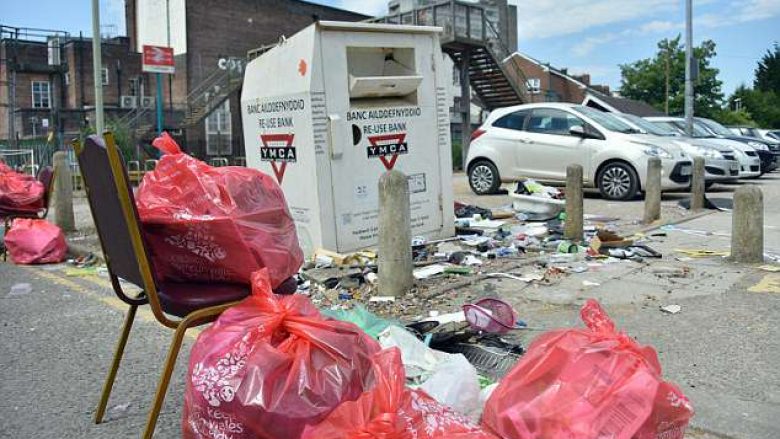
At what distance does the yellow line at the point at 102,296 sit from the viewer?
521 cm

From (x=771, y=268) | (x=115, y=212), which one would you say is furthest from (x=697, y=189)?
(x=115, y=212)

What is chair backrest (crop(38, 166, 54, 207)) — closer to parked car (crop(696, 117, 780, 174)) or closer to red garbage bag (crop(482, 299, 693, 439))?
red garbage bag (crop(482, 299, 693, 439))

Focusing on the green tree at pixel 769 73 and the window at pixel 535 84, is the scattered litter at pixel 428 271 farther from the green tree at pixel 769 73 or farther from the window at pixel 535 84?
the green tree at pixel 769 73

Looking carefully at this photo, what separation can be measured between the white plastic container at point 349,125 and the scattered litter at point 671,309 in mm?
3147

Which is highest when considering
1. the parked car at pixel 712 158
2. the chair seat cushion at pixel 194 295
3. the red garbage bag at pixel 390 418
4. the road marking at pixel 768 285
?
the parked car at pixel 712 158

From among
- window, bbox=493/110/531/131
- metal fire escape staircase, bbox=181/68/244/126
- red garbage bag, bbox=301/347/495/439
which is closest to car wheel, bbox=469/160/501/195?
window, bbox=493/110/531/131

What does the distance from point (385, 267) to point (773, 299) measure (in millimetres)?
2827

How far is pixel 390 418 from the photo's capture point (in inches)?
80.6

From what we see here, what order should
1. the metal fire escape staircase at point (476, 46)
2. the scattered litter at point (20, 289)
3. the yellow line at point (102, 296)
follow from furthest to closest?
the metal fire escape staircase at point (476, 46), the scattered litter at point (20, 289), the yellow line at point (102, 296)

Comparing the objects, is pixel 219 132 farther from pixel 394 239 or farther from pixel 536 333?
pixel 536 333

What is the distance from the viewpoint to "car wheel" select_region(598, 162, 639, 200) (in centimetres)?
1189

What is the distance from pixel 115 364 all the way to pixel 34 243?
18.4 ft

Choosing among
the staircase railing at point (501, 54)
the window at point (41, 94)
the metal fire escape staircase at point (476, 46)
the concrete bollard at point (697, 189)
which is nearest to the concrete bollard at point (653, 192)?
the concrete bollard at point (697, 189)

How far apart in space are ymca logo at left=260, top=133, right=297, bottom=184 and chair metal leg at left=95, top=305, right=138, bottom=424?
13.1 ft
